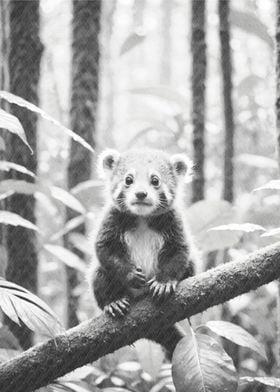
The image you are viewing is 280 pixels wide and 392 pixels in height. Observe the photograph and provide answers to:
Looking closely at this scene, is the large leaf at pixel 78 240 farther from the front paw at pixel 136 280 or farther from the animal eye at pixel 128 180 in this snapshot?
the front paw at pixel 136 280

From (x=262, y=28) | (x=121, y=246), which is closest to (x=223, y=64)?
(x=262, y=28)

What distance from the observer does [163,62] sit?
35.0ft

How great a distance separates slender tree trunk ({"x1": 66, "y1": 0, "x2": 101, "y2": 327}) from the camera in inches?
181

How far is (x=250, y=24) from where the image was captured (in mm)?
4547

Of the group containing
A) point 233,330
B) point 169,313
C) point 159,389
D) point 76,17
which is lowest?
point 159,389

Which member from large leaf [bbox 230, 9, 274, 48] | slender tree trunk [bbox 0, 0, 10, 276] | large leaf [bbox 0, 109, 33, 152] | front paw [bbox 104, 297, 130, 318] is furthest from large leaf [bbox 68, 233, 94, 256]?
large leaf [bbox 230, 9, 274, 48]

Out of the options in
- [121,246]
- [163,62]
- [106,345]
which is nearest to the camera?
[106,345]

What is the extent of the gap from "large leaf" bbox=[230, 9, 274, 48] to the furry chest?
202 cm

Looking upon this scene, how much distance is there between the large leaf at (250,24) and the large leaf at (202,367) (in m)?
2.73

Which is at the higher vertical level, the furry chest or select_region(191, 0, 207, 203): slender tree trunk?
select_region(191, 0, 207, 203): slender tree trunk

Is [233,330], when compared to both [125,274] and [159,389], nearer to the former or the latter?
[125,274]

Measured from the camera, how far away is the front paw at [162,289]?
283 centimetres

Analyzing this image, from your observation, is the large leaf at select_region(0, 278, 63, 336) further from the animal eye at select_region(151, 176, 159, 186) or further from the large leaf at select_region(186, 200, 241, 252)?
the large leaf at select_region(186, 200, 241, 252)

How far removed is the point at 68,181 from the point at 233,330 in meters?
2.15
